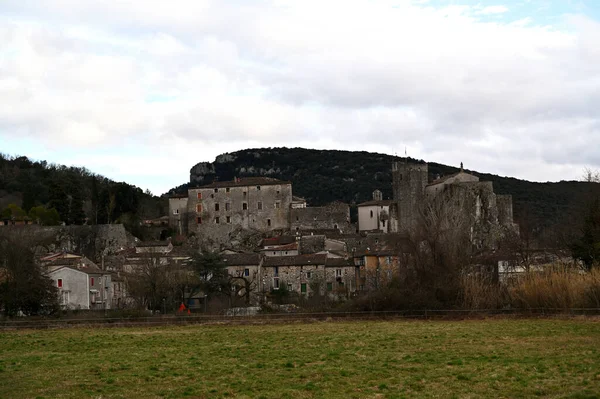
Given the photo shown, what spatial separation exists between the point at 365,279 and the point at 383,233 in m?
17.8

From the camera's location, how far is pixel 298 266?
63156mm

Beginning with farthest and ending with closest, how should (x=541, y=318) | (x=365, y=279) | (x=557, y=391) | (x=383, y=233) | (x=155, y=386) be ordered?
(x=383, y=233), (x=365, y=279), (x=541, y=318), (x=155, y=386), (x=557, y=391)

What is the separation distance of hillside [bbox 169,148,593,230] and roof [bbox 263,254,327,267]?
49644 millimetres

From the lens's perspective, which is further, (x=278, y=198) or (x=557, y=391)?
(x=278, y=198)

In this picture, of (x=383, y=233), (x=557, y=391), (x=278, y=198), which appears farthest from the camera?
(x=278, y=198)

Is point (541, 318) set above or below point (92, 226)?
below

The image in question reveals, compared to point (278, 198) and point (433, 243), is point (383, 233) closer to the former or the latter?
point (278, 198)

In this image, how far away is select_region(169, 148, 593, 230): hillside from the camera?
118m

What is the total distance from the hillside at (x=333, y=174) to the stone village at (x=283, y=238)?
99.6 ft

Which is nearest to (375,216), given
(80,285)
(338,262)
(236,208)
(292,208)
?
(292,208)

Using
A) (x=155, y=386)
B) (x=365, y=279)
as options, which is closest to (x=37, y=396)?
(x=155, y=386)

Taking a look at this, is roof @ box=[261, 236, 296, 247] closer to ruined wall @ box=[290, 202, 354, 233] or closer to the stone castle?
the stone castle

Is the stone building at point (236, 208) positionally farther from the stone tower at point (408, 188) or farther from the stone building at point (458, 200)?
the stone building at point (458, 200)

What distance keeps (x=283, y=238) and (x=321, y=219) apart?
7.26m
